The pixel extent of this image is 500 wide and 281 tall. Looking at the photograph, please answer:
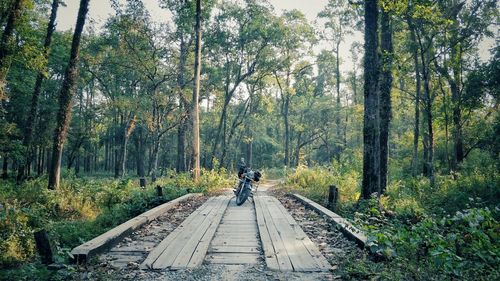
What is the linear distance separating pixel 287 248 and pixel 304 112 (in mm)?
40356

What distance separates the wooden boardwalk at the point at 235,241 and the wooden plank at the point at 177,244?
1.52 ft

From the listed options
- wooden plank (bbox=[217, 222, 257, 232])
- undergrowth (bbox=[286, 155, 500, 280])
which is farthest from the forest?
wooden plank (bbox=[217, 222, 257, 232])

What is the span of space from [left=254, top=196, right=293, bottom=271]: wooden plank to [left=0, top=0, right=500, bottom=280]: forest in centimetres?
82

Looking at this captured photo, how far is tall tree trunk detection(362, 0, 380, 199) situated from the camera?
875cm

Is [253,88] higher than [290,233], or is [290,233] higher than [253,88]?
[253,88]

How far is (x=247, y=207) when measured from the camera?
10.1 meters

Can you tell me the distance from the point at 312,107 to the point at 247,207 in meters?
35.0

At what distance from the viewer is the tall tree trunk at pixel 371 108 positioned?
8.75 m

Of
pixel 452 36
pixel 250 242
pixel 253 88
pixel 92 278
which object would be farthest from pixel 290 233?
pixel 253 88

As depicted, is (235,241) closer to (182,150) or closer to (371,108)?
(371,108)

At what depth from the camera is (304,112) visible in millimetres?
44344

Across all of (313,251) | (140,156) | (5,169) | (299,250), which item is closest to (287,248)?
(299,250)

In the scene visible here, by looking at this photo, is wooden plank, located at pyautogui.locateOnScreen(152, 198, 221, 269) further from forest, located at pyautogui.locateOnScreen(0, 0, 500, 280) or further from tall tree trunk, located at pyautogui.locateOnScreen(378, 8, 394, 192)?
tall tree trunk, located at pyautogui.locateOnScreen(378, 8, 394, 192)

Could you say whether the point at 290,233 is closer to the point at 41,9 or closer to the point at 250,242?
the point at 250,242
